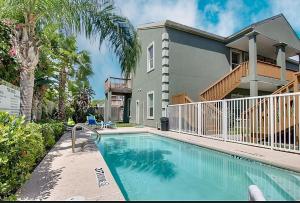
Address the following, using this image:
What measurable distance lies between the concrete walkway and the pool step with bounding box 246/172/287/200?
2811 millimetres

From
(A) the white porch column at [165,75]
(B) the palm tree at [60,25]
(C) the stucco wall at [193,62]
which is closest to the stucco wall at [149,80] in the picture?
(A) the white porch column at [165,75]

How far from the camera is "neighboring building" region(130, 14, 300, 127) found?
14.9 metres

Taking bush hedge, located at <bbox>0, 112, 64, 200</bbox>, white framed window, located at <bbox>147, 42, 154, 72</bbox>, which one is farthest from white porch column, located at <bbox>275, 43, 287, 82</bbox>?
bush hedge, located at <bbox>0, 112, 64, 200</bbox>

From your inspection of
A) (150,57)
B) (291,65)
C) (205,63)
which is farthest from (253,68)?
(291,65)

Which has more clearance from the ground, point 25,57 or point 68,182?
point 25,57

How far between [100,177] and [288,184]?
3.96 meters

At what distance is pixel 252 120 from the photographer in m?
8.68

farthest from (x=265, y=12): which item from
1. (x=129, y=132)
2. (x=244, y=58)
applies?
(x=129, y=132)

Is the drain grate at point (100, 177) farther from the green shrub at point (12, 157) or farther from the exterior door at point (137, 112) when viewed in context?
the exterior door at point (137, 112)

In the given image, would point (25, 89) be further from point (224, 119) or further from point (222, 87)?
point (222, 87)

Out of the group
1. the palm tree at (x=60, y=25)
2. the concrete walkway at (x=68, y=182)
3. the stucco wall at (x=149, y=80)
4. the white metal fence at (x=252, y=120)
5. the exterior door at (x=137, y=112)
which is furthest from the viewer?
the exterior door at (x=137, y=112)

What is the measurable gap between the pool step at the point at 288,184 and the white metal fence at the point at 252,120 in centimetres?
231

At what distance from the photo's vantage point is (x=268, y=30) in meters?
15.7

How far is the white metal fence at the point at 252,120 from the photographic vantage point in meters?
7.44
